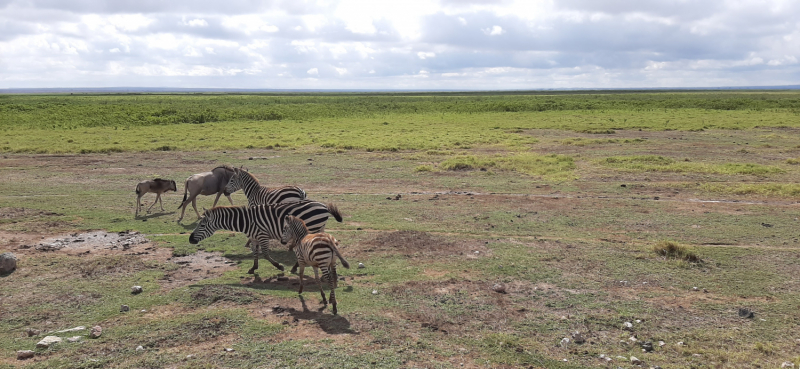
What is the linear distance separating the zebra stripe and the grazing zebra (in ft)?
5.76

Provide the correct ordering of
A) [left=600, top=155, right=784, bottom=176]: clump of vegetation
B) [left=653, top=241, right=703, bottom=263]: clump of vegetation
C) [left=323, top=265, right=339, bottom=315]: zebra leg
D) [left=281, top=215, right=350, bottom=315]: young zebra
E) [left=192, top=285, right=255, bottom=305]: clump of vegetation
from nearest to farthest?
[left=323, top=265, right=339, bottom=315]: zebra leg → [left=281, top=215, right=350, bottom=315]: young zebra → [left=192, top=285, right=255, bottom=305]: clump of vegetation → [left=653, top=241, right=703, bottom=263]: clump of vegetation → [left=600, top=155, right=784, bottom=176]: clump of vegetation

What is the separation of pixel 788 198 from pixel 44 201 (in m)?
22.8

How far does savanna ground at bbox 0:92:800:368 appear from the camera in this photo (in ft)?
24.3

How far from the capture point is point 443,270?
420 inches

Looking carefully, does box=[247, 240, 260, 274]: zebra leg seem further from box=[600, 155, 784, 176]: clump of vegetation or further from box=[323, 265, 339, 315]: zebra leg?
box=[600, 155, 784, 176]: clump of vegetation

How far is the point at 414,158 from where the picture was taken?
2778cm

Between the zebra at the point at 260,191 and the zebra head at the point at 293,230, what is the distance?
2117mm

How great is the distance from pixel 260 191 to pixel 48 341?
6.95 metres

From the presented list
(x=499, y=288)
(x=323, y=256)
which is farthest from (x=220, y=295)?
(x=499, y=288)

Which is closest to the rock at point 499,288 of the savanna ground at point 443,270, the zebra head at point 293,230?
the savanna ground at point 443,270

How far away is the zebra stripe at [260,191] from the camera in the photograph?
42.8ft

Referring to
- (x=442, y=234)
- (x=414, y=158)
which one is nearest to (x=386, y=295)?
(x=442, y=234)

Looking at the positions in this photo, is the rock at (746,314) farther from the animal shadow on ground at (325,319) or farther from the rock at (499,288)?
the animal shadow on ground at (325,319)

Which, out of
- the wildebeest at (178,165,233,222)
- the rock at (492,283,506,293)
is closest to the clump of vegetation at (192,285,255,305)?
the rock at (492,283,506,293)
